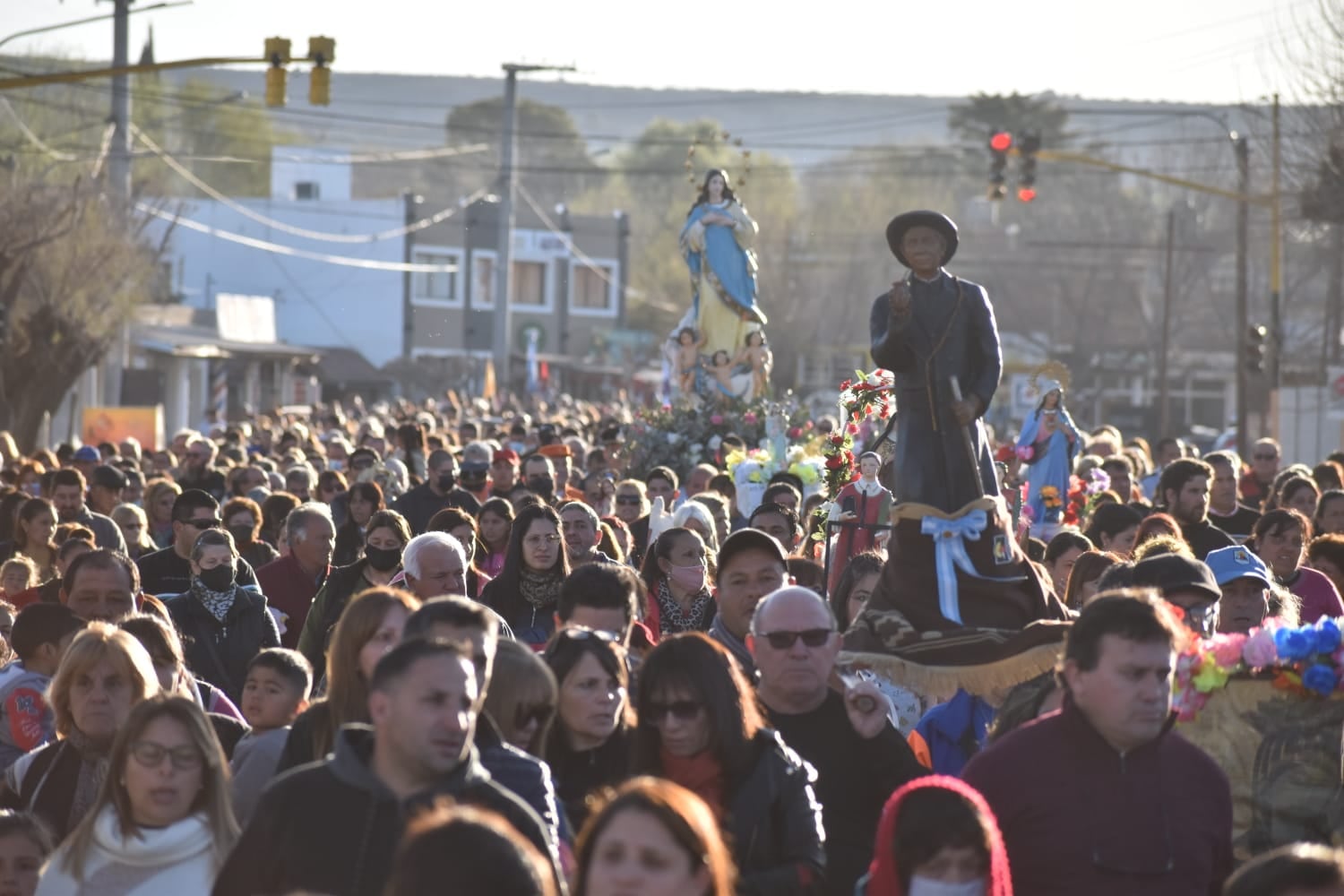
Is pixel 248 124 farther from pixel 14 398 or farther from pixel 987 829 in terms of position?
pixel 987 829

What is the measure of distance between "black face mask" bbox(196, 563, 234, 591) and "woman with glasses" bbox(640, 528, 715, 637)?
194 cm

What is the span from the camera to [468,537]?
468 inches

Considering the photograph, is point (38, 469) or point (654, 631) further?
point (38, 469)

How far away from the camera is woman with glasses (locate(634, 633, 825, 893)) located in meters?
5.92

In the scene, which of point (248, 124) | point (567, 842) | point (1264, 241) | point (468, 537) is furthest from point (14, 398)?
point (248, 124)

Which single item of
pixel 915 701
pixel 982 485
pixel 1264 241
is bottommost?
pixel 915 701

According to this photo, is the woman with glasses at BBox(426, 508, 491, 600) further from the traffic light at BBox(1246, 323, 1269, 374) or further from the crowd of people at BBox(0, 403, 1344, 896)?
the traffic light at BBox(1246, 323, 1269, 374)

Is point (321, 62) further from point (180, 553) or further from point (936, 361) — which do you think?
point (936, 361)

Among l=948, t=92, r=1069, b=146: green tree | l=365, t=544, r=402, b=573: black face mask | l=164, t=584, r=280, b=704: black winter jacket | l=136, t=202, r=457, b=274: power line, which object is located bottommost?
l=164, t=584, r=280, b=704: black winter jacket

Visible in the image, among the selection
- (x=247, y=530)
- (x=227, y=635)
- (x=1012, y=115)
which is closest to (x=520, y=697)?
(x=227, y=635)

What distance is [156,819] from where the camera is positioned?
589 centimetres

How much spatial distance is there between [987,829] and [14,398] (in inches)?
1264

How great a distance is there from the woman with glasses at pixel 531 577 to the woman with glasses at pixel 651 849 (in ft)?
19.6

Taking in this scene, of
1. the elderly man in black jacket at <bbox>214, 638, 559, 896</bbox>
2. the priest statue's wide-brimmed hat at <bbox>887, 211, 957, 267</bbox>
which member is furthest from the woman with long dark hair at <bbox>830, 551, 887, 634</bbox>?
the elderly man in black jacket at <bbox>214, 638, 559, 896</bbox>
